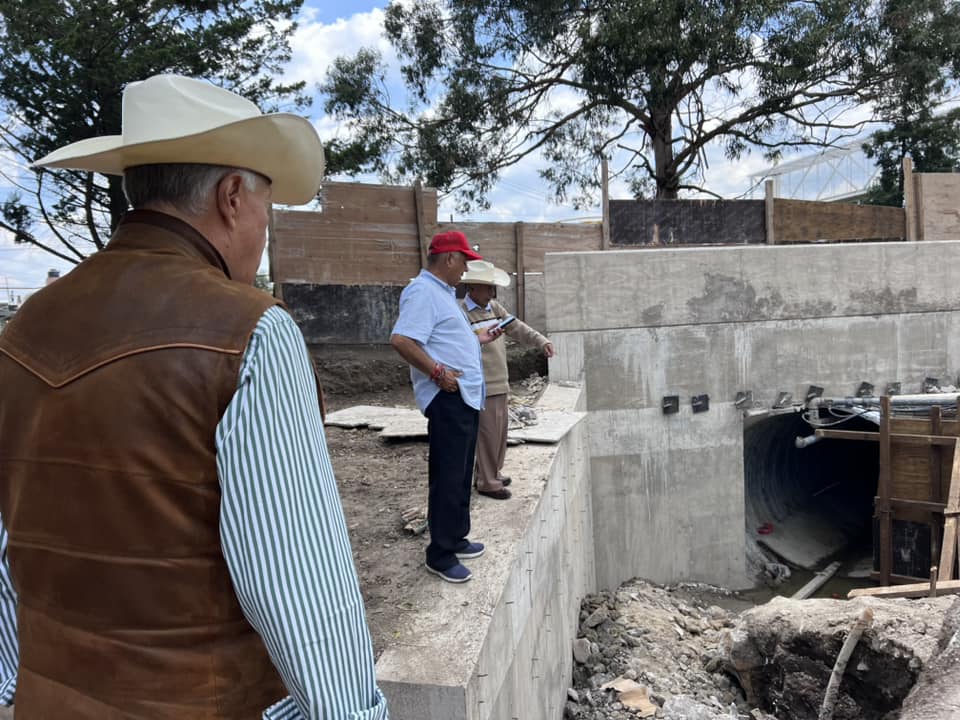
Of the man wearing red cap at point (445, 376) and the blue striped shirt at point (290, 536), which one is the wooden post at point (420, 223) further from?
the blue striped shirt at point (290, 536)

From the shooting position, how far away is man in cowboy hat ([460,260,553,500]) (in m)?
4.74

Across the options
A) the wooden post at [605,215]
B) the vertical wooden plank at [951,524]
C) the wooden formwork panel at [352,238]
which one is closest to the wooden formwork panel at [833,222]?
the wooden post at [605,215]

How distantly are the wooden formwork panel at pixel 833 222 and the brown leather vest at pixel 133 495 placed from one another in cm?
1200

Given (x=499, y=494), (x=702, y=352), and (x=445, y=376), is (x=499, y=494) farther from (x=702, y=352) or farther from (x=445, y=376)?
(x=702, y=352)

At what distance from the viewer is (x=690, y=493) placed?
9.81 metres

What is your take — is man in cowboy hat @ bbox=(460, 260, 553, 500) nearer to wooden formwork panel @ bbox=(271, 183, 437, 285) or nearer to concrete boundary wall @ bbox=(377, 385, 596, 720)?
concrete boundary wall @ bbox=(377, 385, 596, 720)

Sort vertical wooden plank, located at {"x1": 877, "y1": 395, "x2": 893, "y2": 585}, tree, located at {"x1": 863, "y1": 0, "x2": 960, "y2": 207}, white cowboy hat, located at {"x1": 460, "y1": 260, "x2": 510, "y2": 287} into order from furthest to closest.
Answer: tree, located at {"x1": 863, "y1": 0, "x2": 960, "y2": 207}, vertical wooden plank, located at {"x1": 877, "y1": 395, "x2": 893, "y2": 585}, white cowboy hat, located at {"x1": 460, "y1": 260, "x2": 510, "y2": 287}

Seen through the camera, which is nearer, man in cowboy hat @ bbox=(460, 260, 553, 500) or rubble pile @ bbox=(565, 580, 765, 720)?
man in cowboy hat @ bbox=(460, 260, 553, 500)

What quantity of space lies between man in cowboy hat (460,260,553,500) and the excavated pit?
6.71 meters

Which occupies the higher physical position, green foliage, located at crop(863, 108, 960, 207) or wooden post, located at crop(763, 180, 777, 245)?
green foliage, located at crop(863, 108, 960, 207)

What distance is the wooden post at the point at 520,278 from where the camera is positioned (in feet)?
33.0

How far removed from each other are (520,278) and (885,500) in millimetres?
5896

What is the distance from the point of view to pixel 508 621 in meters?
3.62

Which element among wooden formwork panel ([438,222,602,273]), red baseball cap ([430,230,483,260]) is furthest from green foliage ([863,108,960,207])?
red baseball cap ([430,230,483,260])
